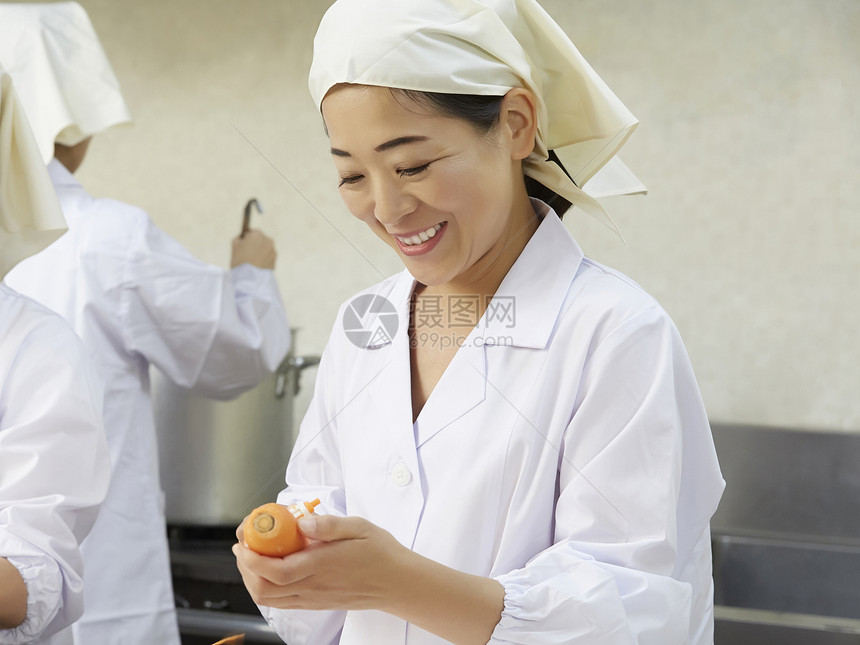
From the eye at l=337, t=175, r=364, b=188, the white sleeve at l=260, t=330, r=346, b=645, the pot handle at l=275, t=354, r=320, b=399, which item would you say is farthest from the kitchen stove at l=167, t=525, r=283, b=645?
the eye at l=337, t=175, r=364, b=188

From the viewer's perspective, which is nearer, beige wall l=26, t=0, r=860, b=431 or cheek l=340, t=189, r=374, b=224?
cheek l=340, t=189, r=374, b=224

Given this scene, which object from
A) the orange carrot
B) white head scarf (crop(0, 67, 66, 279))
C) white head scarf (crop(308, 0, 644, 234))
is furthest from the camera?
white head scarf (crop(0, 67, 66, 279))

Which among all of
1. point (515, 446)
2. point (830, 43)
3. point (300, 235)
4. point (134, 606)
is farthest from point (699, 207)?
point (134, 606)

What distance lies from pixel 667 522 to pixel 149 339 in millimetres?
1137

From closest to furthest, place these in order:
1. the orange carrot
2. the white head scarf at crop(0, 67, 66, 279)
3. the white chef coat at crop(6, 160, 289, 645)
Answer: the orange carrot → the white head scarf at crop(0, 67, 66, 279) → the white chef coat at crop(6, 160, 289, 645)

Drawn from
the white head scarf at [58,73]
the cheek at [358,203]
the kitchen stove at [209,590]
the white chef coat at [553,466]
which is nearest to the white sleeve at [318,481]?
the white chef coat at [553,466]

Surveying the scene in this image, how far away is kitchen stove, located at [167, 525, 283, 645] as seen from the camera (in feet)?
5.28

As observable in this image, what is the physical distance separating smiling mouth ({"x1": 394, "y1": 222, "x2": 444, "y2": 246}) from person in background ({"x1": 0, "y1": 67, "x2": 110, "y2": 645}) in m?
0.48

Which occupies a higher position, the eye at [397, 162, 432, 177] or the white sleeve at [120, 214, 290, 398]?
the eye at [397, 162, 432, 177]

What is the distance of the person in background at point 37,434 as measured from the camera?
0.98 metres

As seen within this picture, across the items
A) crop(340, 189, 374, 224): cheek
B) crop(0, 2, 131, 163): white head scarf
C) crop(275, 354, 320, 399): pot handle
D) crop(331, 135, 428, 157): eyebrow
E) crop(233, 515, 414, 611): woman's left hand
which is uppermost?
crop(0, 2, 131, 163): white head scarf

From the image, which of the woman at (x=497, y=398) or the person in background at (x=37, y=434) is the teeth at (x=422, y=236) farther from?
the person in background at (x=37, y=434)

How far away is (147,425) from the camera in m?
1.65

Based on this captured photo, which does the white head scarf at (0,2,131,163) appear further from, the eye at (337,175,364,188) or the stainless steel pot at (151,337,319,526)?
the eye at (337,175,364,188)
